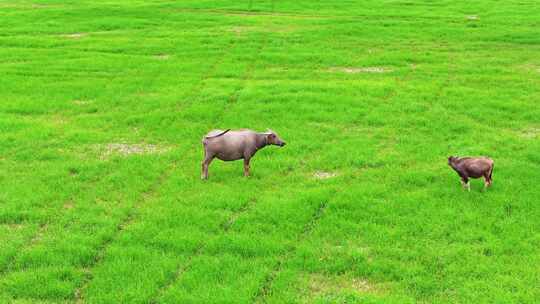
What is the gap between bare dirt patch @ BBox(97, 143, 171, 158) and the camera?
17.8 m

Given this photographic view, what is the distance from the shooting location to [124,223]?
Result: 533 inches

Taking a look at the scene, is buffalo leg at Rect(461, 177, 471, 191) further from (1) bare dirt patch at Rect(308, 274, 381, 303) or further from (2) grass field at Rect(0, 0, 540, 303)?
(1) bare dirt patch at Rect(308, 274, 381, 303)

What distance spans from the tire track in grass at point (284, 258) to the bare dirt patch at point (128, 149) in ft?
20.7

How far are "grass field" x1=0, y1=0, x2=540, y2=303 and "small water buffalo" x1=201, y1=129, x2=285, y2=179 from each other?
0.89 metres

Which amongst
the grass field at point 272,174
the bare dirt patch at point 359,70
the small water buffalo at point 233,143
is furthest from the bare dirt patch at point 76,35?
the small water buffalo at point 233,143

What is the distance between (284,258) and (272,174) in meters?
4.43

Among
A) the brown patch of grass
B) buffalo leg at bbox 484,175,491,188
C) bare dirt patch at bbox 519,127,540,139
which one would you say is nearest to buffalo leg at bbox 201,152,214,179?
the brown patch of grass

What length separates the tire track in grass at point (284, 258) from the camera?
1082 centimetres

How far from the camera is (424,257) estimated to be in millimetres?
11891

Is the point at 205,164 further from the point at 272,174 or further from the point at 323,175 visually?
the point at 323,175

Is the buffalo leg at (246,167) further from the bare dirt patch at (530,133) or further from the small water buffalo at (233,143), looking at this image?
the bare dirt patch at (530,133)

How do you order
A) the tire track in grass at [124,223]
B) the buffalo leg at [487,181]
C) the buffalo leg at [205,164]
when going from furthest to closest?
1. the buffalo leg at [205,164]
2. the buffalo leg at [487,181]
3. the tire track in grass at [124,223]

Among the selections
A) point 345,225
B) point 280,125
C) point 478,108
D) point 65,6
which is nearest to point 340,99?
point 280,125

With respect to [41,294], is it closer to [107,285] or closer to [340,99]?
[107,285]
